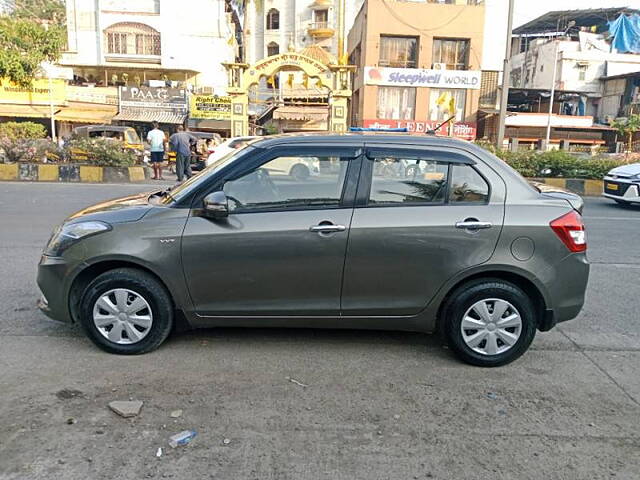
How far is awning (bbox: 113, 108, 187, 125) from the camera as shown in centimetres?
3353

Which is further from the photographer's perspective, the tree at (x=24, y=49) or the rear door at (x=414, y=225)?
the tree at (x=24, y=49)

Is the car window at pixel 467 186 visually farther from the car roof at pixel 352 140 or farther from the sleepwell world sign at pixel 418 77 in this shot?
the sleepwell world sign at pixel 418 77

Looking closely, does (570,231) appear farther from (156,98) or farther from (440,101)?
Answer: (156,98)

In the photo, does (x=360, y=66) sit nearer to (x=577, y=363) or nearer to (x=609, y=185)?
(x=609, y=185)

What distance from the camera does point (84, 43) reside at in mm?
37219

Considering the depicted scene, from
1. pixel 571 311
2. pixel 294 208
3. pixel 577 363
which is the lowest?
pixel 577 363

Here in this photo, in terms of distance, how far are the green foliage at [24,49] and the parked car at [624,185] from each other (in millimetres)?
26559

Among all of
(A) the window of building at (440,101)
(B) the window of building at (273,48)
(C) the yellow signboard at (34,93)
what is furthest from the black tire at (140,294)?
(B) the window of building at (273,48)

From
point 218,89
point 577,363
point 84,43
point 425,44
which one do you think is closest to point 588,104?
point 425,44

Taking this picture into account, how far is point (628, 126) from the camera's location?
36.8 meters

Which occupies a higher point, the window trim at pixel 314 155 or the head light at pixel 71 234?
the window trim at pixel 314 155

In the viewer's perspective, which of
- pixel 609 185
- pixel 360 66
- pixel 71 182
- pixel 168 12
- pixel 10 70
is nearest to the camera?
pixel 609 185

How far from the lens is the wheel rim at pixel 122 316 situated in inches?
148

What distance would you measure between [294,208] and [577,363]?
2.47 m
